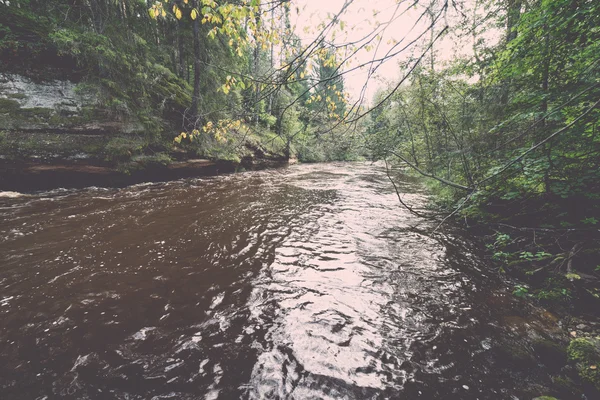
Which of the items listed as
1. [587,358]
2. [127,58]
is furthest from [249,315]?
[127,58]

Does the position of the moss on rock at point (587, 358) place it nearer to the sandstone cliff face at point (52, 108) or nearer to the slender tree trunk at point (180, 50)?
the sandstone cliff face at point (52, 108)

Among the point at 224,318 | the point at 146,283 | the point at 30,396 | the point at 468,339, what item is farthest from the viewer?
the point at 146,283

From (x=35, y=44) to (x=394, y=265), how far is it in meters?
12.2

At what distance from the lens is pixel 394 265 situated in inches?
156

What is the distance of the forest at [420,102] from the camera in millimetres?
2084

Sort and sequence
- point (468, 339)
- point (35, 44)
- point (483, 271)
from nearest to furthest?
point (468, 339) → point (483, 271) → point (35, 44)

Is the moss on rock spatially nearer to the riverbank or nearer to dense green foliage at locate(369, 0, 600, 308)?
the riverbank

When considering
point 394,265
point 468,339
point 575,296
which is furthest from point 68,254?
point 575,296

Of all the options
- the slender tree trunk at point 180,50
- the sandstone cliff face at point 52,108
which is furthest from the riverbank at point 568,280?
the slender tree trunk at point 180,50

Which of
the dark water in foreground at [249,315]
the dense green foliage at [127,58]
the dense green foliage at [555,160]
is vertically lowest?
the dark water in foreground at [249,315]

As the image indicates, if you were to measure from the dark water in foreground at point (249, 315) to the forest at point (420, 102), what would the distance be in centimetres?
84

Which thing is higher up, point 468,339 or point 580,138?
point 580,138

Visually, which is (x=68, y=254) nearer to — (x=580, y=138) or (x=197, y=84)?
(x=580, y=138)

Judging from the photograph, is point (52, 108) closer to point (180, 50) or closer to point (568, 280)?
point (180, 50)
